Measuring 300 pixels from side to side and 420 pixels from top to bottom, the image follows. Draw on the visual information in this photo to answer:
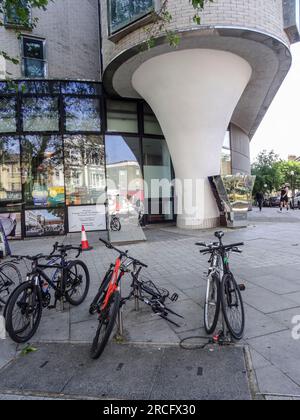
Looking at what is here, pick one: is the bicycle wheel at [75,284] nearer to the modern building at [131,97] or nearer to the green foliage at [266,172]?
the modern building at [131,97]

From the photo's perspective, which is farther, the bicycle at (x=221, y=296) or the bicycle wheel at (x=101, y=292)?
the bicycle wheel at (x=101, y=292)

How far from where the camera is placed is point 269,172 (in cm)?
4625

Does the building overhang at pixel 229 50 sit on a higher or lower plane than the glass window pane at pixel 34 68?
lower

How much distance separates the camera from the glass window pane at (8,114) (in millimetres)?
12062

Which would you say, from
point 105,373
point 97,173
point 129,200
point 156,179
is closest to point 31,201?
point 97,173

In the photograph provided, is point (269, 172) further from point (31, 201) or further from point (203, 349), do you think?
point (203, 349)

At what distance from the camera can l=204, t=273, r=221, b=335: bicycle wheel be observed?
330cm

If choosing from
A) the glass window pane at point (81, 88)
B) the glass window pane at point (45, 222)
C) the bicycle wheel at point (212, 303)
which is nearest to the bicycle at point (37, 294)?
the bicycle wheel at point (212, 303)

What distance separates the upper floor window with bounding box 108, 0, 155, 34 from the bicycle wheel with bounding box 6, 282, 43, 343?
859cm

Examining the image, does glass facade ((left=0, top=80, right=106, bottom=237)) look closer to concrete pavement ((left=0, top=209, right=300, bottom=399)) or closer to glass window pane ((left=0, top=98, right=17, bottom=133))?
glass window pane ((left=0, top=98, right=17, bottom=133))

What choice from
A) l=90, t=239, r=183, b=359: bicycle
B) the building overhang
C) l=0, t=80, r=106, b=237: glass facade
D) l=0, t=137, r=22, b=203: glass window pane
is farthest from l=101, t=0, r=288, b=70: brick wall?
l=90, t=239, r=183, b=359: bicycle

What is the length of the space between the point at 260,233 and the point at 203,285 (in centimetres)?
591

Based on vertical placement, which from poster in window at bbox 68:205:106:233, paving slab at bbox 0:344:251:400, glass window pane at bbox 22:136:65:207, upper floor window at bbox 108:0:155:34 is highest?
upper floor window at bbox 108:0:155:34

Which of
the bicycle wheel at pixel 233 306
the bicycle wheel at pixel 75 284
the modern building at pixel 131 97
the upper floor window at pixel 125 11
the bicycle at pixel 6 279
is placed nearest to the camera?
the bicycle wheel at pixel 233 306
